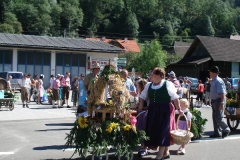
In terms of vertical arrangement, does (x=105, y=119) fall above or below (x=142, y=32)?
below

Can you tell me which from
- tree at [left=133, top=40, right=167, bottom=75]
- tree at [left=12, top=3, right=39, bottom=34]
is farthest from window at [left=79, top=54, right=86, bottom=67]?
tree at [left=12, top=3, right=39, bottom=34]

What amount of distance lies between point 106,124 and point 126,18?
440 feet

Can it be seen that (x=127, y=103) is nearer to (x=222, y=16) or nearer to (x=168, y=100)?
(x=168, y=100)

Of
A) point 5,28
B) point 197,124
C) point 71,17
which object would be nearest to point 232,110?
point 197,124

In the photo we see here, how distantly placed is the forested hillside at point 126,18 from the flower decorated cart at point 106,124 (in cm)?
11457

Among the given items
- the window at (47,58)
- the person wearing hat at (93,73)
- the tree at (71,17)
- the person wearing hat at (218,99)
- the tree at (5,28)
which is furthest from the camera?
the tree at (71,17)

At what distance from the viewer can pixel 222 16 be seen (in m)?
149

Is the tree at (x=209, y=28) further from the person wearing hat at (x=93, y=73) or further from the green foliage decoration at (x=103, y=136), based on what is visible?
the green foliage decoration at (x=103, y=136)

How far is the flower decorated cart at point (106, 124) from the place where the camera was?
303 inches

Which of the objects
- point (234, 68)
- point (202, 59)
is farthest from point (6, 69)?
point (234, 68)

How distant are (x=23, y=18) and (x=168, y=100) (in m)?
123

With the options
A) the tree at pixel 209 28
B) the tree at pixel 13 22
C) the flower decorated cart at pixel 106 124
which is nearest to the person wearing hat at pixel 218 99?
the flower decorated cart at pixel 106 124

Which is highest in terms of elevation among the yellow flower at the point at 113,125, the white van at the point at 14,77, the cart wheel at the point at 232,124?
the white van at the point at 14,77

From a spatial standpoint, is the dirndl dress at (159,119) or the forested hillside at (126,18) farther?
the forested hillside at (126,18)
